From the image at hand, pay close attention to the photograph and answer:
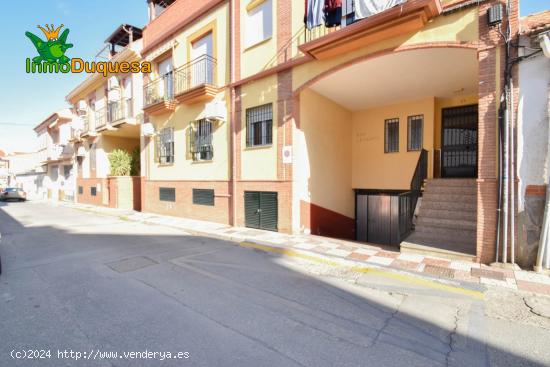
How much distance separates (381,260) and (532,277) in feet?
8.10

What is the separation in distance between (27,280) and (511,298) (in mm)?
8026

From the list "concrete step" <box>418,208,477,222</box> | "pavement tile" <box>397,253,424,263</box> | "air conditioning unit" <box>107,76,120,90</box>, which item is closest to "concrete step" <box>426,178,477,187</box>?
"concrete step" <box>418,208,477,222</box>

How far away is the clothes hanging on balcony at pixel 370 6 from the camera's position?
5938 mm

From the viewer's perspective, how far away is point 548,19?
191 inches

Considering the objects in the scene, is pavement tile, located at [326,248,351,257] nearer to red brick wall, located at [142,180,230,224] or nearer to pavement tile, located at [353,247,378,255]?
pavement tile, located at [353,247,378,255]

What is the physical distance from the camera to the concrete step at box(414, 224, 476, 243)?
6.54m

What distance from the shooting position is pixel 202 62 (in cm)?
1139

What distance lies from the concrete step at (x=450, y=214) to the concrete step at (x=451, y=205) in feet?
0.15

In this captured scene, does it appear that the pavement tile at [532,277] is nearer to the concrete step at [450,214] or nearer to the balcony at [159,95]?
the concrete step at [450,214]

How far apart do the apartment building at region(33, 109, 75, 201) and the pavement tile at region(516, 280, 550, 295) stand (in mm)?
27061

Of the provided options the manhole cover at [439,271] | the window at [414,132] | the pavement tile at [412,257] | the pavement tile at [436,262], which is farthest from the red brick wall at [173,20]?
the manhole cover at [439,271]

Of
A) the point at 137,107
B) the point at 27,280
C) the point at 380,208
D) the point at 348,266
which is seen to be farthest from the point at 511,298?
the point at 137,107

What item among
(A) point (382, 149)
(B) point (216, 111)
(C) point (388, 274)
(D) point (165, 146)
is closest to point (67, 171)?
(D) point (165, 146)

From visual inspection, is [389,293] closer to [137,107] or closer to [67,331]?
[67,331]
